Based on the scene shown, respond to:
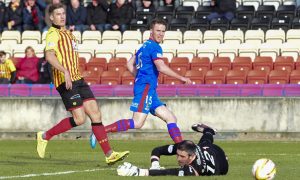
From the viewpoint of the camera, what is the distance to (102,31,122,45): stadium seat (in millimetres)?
30266

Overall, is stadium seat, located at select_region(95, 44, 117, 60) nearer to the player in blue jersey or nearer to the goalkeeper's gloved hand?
the player in blue jersey

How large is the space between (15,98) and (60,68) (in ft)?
32.5

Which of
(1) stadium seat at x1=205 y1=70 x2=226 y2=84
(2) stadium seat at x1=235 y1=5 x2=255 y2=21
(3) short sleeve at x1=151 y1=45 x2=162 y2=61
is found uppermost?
(3) short sleeve at x1=151 y1=45 x2=162 y2=61

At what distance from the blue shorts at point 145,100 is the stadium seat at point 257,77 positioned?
10.2 meters

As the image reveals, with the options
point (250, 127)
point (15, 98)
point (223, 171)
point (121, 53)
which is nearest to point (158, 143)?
point (250, 127)

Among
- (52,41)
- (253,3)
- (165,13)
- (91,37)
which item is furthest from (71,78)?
(253,3)

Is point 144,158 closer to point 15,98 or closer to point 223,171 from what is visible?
point 223,171

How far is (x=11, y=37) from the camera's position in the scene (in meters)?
31.4

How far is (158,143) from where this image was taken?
73.7ft

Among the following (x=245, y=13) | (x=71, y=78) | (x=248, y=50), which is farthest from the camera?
(x=245, y=13)

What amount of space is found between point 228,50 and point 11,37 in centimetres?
713

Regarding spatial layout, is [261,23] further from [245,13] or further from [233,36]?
[233,36]

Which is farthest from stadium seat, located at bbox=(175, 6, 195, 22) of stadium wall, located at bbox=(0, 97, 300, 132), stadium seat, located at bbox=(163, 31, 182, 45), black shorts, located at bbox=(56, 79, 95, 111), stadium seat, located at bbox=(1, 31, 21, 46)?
black shorts, located at bbox=(56, 79, 95, 111)

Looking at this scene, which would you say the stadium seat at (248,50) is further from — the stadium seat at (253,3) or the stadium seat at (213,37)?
the stadium seat at (253,3)
